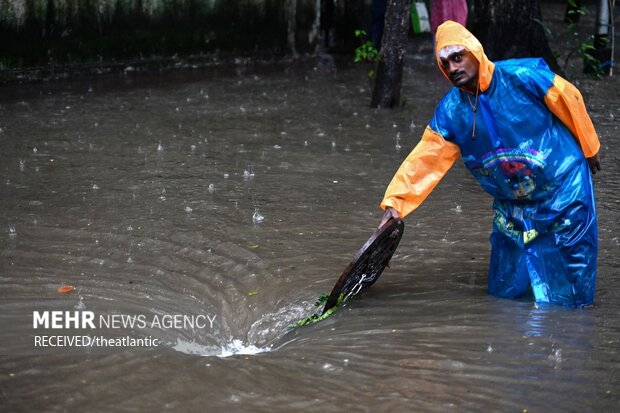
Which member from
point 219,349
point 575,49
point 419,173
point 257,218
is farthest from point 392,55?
point 219,349

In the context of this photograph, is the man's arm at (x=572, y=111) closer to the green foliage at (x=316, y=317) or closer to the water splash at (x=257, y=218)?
the green foliage at (x=316, y=317)

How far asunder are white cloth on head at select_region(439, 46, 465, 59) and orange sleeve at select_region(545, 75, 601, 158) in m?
0.49

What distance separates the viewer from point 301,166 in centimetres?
850

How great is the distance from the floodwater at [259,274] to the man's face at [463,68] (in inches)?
47.1

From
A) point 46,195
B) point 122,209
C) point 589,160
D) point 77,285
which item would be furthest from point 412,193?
point 46,195

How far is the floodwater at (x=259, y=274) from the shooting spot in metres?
4.19

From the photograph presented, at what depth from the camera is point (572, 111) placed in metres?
4.79

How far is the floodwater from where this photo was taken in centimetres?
419

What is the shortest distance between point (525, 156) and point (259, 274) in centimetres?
183

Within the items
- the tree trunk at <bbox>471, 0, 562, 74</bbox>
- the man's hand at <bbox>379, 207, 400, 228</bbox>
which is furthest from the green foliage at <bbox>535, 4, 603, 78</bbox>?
the man's hand at <bbox>379, 207, 400, 228</bbox>

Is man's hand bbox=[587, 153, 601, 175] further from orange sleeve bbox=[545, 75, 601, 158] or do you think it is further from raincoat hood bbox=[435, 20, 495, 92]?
raincoat hood bbox=[435, 20, 495, 92]

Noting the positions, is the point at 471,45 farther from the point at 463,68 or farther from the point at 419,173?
the point at 419,173

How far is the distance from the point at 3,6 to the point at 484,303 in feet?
28.1

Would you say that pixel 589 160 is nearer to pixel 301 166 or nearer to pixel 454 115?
pixel 454 115
